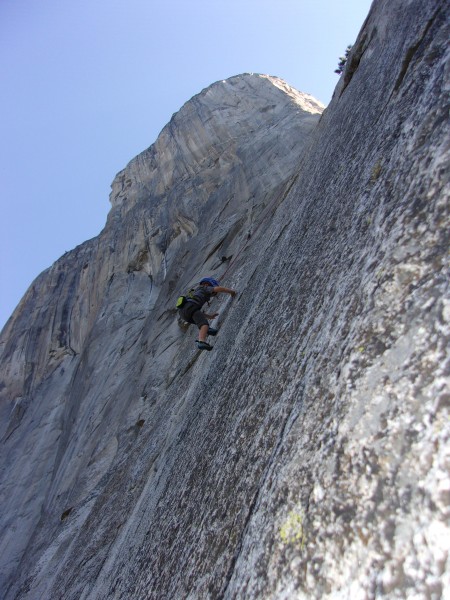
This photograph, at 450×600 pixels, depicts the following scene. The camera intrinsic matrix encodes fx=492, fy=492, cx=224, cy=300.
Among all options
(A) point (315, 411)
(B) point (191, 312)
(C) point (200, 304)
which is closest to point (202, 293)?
(C) point (200, 304)

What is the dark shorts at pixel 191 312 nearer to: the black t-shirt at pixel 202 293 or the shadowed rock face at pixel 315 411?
the black t-shirt at pixel 202 293

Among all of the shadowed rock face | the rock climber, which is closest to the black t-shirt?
the rock climber

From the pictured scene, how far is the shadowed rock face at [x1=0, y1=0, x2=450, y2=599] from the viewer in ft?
7.72

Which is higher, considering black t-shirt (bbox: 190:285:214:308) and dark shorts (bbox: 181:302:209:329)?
black t-shirt (bbox: 190:285:214:308)

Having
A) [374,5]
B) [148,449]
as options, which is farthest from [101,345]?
[374,5]

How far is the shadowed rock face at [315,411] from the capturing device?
7.72ft

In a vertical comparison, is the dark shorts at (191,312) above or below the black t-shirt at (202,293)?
below

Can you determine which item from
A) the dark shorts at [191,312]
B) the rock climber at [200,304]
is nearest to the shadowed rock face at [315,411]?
the rock climber at [200,304]

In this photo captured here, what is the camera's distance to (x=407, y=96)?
15.2 ft

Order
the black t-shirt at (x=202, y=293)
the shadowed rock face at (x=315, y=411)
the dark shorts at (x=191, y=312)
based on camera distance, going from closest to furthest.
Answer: the shadowed rock face at (x=315, y=411) < the dark shorts at (x=191, y=312) < the black t-shirt at (x=202, y=293)

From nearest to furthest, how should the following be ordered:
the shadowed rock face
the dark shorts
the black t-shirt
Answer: the shadowed rock face → the dark shorts → the black t-shirt

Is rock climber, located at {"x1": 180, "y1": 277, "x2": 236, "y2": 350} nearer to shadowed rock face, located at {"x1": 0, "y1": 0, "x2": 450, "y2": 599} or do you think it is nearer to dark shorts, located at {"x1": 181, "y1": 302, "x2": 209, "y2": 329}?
dark shorts, located at {"x1": 181, "y1": 302, "x2": 209, "y2": 329}

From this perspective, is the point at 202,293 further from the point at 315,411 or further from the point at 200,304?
the point at 315,411

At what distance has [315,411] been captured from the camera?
324 centimetres
